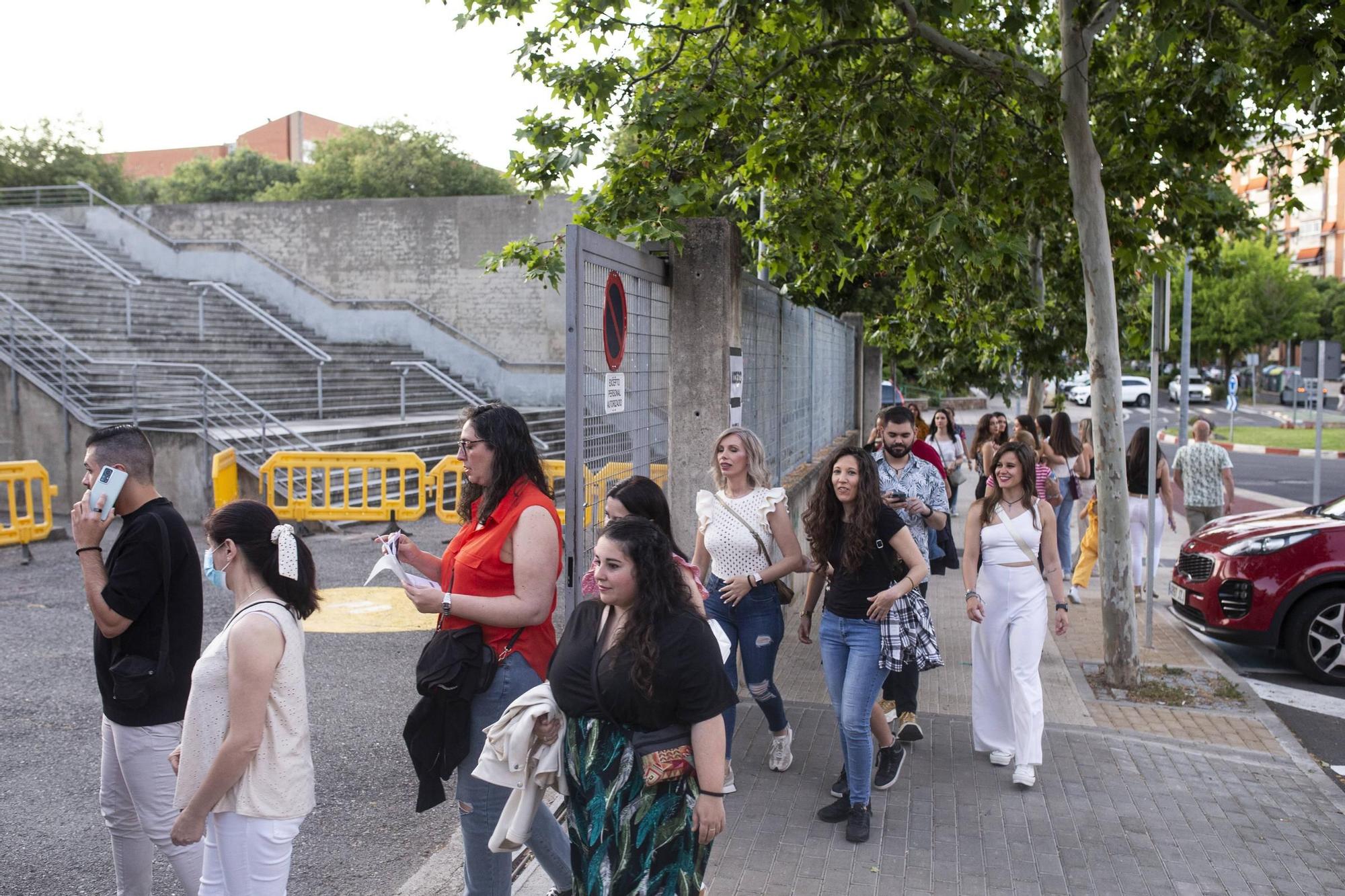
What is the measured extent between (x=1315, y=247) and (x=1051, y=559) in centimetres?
8951

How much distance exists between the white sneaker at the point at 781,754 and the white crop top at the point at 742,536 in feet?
3.22

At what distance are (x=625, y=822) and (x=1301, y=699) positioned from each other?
665 centimetres

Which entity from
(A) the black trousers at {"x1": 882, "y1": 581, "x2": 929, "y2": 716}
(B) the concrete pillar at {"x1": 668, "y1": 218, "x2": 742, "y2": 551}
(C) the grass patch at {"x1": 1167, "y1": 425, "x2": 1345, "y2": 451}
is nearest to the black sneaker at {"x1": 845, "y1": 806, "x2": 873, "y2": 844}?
(A) the black trousers at {"x1": 882, "y1": 581, "x2": 929, "y2": 716}

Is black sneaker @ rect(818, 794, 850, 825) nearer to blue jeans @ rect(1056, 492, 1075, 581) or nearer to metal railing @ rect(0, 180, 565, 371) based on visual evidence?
blue jeans @ rect(1056, 492, 1075, 581)

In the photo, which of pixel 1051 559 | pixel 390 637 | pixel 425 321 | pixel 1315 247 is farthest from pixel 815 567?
pixel 1315 247

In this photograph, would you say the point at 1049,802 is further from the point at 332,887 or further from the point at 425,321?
the point at 425,321

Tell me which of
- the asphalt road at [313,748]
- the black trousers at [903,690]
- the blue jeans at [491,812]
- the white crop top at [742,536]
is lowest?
the asphalt road at [313,748]

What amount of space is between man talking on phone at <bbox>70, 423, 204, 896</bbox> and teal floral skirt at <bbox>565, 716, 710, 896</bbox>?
138cm

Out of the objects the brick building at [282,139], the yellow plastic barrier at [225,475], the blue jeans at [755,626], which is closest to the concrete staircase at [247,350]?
the yellow plastic barrier at [225,475]

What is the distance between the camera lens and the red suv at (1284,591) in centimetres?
830

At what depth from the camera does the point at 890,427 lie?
22.2 feet

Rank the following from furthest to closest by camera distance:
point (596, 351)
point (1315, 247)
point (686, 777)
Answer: point (1315, 247), point (596, 351), point (686, 777)

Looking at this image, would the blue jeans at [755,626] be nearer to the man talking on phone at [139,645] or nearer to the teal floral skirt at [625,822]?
the teal floral skirt at [625,822]

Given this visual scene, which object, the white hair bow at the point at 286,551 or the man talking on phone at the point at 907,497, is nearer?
the white hair bow at the point at 286,551
